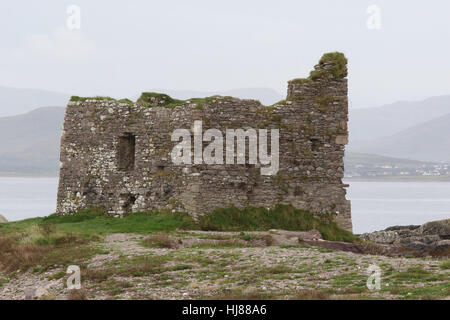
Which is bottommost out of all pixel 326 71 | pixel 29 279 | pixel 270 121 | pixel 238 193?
pixel 29 279

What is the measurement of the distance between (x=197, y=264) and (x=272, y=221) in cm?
834

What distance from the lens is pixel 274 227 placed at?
2619 cm

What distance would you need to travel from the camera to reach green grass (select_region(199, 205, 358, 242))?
25609mm

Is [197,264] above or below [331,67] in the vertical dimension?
below

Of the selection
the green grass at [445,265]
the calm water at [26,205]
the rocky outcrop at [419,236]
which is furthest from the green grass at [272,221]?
the calm water at [26,205]

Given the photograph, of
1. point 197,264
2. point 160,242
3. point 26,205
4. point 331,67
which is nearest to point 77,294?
point 197,264

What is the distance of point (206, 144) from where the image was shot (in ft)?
85.5

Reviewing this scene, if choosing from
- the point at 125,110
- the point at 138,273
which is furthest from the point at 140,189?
the point at 138,273

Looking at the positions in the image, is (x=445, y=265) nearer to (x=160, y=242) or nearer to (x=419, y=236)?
(x=160, y=242)

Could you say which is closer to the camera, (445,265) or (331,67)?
(445,265)

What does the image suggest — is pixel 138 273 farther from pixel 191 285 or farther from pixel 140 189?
pixel 140 189

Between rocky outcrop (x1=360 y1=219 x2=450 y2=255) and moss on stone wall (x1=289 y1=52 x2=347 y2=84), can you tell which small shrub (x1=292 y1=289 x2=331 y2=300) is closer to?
rocky outcrop (x1=360 y1=219 x2=450 y2=255)

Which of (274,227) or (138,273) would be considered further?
(274,227)
